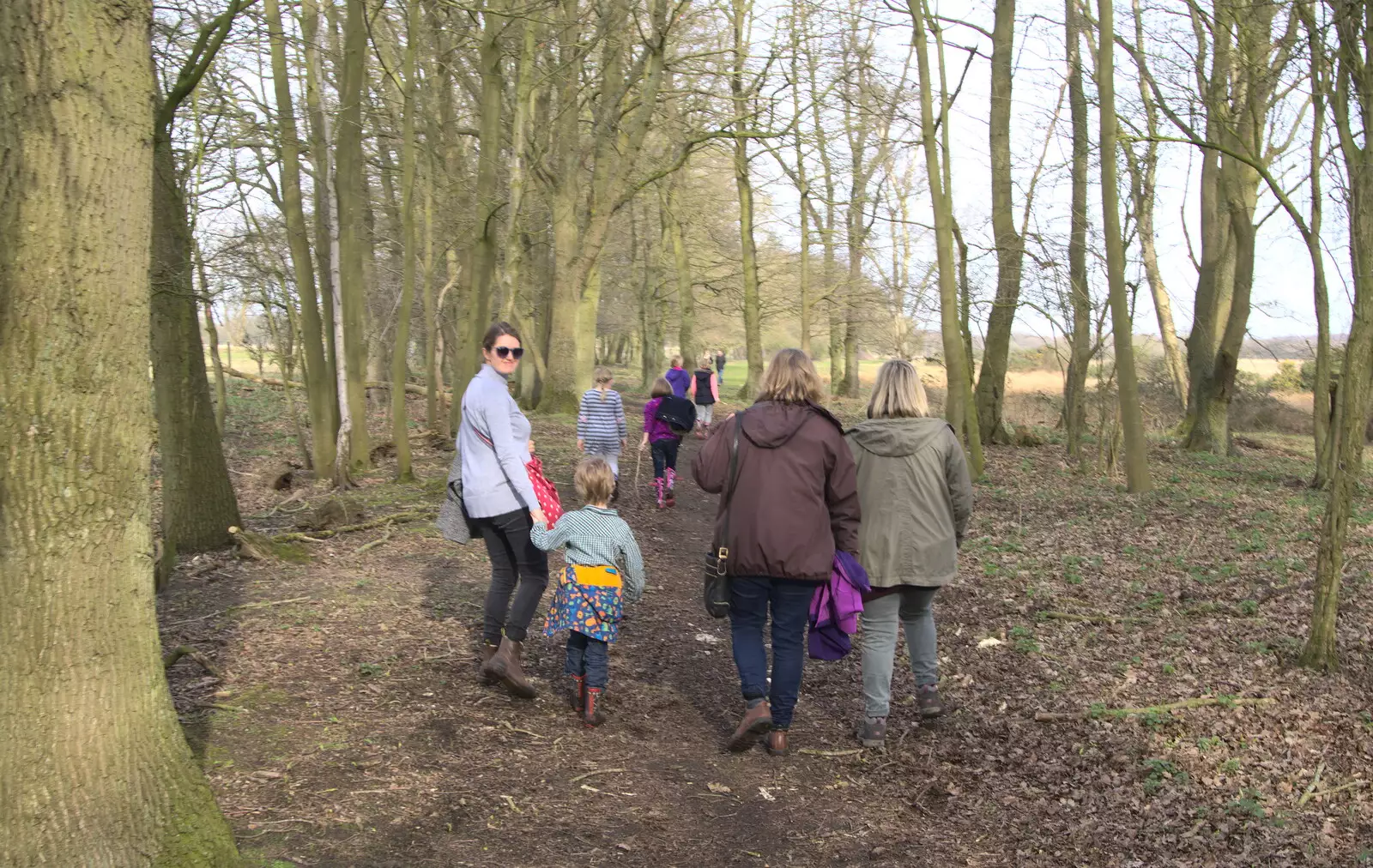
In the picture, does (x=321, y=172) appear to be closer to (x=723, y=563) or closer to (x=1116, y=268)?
(x=723, y=563)

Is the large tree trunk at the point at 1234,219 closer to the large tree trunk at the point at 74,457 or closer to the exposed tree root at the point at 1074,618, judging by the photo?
the exposed tree root at the point at 1074,618

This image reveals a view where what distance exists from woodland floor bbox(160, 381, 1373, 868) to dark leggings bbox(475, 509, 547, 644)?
418 millimetres

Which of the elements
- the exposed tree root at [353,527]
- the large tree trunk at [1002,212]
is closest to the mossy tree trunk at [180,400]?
the exposed tree root at [353,527]

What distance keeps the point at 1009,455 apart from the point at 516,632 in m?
14.1

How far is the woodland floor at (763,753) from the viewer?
3.99 meters

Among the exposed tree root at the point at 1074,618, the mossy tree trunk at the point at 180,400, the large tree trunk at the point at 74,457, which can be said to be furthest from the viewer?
the mossy tree trunk at the point at 180,400

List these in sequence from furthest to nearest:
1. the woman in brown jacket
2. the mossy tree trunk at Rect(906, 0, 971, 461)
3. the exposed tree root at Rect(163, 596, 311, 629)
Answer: the mossy tree trunk at Rect(906, 0, 971, 461) < the exposed tree root at Rect(163, 596, 311, 629) < the woman in brown jacket

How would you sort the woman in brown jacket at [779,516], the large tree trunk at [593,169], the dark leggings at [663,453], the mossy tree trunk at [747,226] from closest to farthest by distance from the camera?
the woman in brown jacket at [779,516]
the dark leggings at [663,453]
the large tree trunk at [593,169]
the mossy tree trunk at [747,226]

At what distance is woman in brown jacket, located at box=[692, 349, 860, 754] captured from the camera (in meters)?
4.73

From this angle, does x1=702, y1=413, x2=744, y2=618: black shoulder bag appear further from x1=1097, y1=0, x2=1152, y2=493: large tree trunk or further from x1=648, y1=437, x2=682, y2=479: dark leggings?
x1=1097, y1=0, x2=1152, y2=493: large tree trunk

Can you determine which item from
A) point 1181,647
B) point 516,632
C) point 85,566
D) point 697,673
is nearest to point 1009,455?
point 1181,647

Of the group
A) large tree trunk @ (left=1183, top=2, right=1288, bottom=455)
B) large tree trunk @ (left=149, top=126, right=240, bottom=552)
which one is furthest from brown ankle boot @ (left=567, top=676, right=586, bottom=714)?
large tree trunk @ (left=1183, top=2, right=1288, bottom=455)

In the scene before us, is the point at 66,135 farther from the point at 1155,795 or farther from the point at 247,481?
the point at 247,481

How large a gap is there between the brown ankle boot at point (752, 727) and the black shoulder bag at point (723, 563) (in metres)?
0.54
